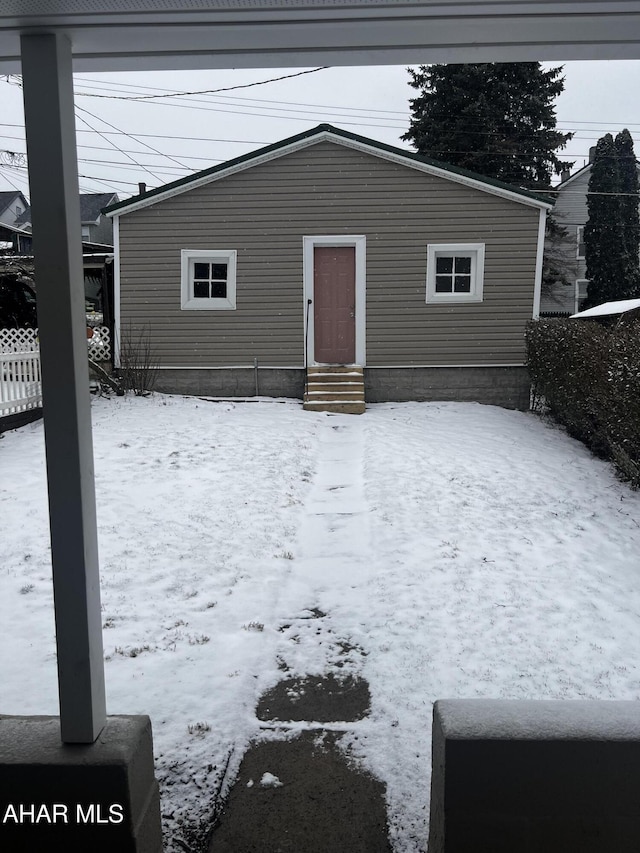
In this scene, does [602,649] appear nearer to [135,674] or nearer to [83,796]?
[135,674]

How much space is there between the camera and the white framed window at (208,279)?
39.0 feet

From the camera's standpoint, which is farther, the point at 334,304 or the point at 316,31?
the point at 334,304

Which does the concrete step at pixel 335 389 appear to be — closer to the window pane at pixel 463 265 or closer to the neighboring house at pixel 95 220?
the window pane at pixel 463 265

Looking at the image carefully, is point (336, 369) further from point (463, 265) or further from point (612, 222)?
point (612, 222)

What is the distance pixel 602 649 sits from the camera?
3.71m

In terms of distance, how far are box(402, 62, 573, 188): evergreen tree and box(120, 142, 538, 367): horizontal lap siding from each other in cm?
1252

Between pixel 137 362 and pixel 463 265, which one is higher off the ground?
pixel 463 265

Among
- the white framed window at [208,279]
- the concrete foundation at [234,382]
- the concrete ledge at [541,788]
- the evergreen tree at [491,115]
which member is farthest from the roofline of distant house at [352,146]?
the evergreen tree at [491,115]

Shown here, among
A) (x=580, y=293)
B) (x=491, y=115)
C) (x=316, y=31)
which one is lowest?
(x=316, y=31)

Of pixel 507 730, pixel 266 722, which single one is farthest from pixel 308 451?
pixel 507 730

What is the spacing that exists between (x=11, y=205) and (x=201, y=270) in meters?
38.7

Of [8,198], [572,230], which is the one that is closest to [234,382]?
[572,230]

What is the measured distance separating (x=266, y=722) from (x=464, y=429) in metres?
7.26

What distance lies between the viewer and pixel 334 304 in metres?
12.0
